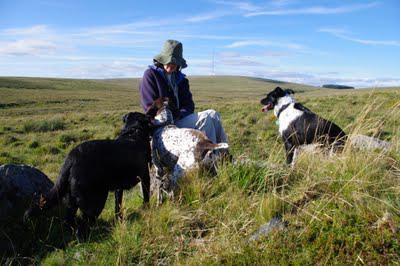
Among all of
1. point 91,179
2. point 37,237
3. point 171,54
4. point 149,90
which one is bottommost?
point 37,237

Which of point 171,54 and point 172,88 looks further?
point 172,88

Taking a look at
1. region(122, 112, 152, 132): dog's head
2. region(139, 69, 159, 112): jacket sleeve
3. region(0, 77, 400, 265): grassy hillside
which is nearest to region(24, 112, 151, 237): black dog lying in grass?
region(0, 77, 400, 265): grassy hillside

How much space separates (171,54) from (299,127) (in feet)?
9.30

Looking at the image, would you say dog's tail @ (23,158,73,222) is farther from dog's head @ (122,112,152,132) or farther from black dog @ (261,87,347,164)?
black dog @ (261,87,347,164)

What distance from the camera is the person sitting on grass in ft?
21.8

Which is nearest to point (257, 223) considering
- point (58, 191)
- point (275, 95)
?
point (58, 191)

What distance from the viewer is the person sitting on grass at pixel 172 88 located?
21.8 ft

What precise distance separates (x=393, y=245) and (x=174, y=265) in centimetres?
180

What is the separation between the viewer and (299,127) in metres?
7.40

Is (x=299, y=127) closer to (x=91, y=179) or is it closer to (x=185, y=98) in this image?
(x=185, y=98)

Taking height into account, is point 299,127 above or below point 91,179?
above

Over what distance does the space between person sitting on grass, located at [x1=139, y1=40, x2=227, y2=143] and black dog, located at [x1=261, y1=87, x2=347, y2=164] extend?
139 cm

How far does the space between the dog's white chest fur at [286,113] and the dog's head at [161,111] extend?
248 centimetres

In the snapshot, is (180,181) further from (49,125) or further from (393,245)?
(49,125)
